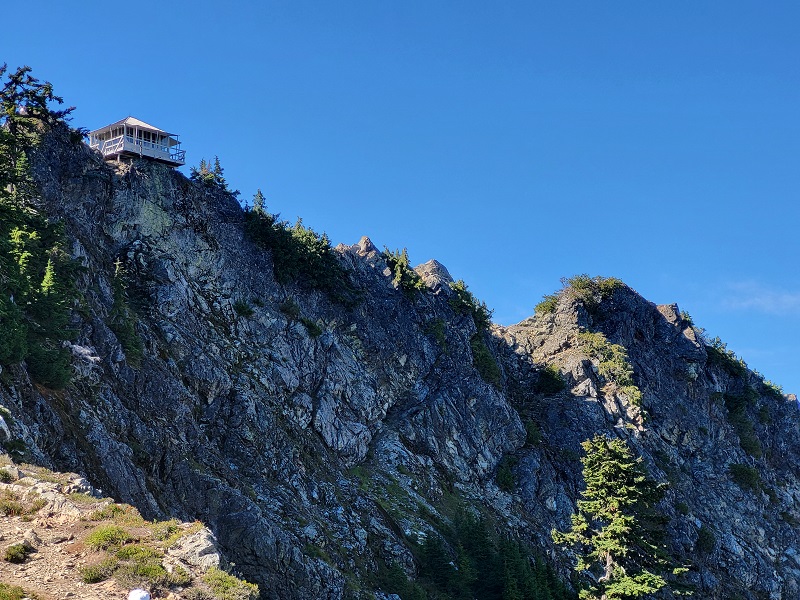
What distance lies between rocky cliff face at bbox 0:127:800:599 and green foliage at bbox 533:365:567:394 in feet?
0.94

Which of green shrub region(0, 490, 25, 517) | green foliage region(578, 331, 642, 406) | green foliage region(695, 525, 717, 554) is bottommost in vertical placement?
green shrub region(0, 490, 25, 517)

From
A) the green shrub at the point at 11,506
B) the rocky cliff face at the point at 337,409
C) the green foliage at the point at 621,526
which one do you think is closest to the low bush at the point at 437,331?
the rocky cliff face at the point at 337,409

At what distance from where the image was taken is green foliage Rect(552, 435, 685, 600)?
36.0m

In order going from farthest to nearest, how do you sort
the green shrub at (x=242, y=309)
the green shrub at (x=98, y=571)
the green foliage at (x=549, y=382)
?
the green foliage at (x=549, y=382) → the green shrub at (x=242, y=309) → the green shrub at (x=98, y=571)

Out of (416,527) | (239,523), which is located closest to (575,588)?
(416,527)

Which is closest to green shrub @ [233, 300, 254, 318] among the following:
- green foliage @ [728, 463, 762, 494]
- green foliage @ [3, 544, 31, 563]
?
green foliage @ [3, 544, 31, 563]

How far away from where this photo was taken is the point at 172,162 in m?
64.4

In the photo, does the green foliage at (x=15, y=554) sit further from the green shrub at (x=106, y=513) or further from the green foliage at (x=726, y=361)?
the green foliage at (x=726, y=361)

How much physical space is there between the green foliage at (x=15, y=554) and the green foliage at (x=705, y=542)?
6847 centimetres

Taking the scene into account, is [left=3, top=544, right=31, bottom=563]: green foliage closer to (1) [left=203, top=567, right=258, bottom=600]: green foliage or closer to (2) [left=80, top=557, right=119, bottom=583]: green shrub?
(2) [left=80, top=557, right=119, bottom=583]: green shrub

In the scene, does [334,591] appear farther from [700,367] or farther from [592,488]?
[700,367]

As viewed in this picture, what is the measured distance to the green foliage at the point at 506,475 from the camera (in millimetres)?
67562

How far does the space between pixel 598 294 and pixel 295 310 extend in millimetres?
46623

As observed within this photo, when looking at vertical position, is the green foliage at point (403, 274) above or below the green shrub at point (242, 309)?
above
